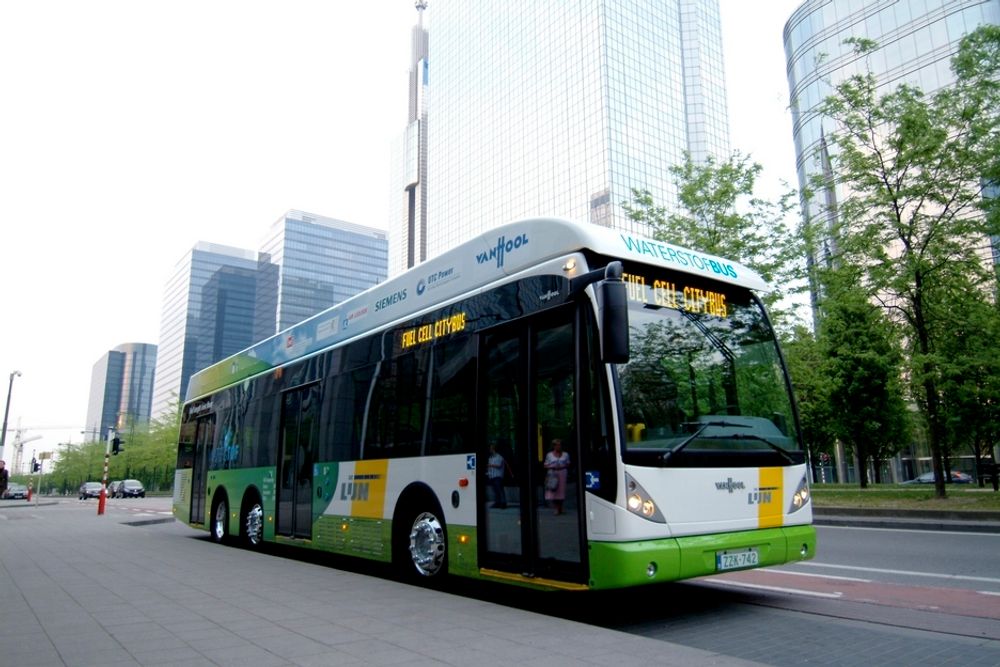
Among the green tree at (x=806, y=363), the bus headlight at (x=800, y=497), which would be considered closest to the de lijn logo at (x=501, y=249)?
the bus headlight at (x=800, y=497)

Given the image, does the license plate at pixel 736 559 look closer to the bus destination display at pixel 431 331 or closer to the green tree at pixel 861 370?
the bus destination display at pixel 431 331

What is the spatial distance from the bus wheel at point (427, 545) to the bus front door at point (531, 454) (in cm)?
90

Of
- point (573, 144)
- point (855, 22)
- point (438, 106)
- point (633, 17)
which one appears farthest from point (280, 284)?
point (855, 22)

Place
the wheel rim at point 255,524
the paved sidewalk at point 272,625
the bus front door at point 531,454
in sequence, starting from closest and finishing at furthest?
the paved sidewalk at point 272,625 → the bus front door at point 531,454 → the wheel rim at point 255,524

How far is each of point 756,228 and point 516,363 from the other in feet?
68.4

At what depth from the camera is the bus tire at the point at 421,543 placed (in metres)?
7.69

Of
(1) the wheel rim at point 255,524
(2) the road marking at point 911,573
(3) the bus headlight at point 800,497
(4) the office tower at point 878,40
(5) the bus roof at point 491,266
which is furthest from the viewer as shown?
(4) the office tower at point 878,40

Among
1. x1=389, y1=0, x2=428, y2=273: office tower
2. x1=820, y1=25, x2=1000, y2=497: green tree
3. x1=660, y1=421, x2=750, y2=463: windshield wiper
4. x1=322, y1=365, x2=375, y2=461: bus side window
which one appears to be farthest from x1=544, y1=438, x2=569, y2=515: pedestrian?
x1=389, y1=0, x2=428, y2=273: office tower

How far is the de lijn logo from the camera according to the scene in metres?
7.29

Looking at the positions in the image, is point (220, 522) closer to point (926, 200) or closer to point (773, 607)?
point (773, 607)

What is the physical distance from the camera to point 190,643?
517 cm

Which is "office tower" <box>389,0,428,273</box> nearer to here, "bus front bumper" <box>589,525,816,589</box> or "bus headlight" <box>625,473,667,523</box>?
"bus front bumper" <box>589,525,816,589</box>

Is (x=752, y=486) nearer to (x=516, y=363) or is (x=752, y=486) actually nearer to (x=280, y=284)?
(x=516, y=363)

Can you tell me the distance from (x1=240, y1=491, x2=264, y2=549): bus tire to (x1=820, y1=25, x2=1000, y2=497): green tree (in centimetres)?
1576
